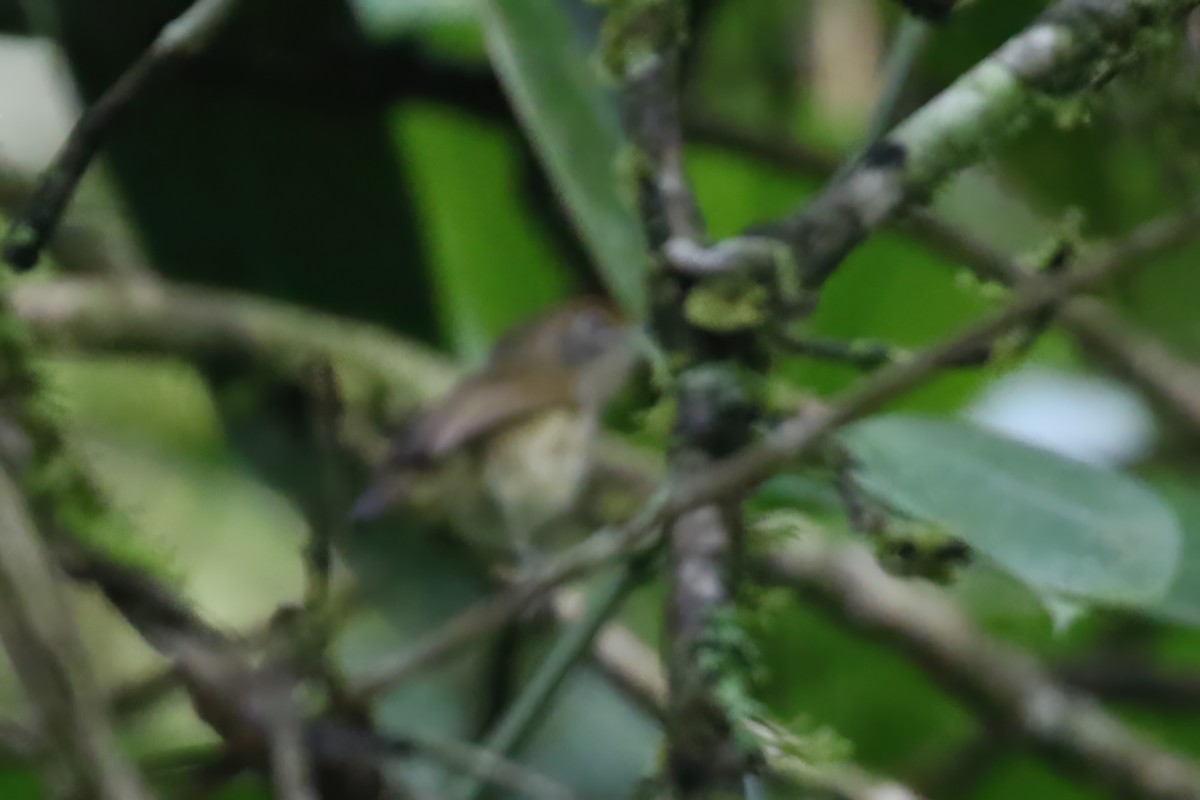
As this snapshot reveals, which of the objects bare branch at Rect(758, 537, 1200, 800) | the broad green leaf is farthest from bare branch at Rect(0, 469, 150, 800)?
the broad green leaf

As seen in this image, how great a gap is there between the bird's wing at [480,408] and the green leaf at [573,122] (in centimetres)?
12

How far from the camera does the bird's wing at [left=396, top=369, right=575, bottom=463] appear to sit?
61cm

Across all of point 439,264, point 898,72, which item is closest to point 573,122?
point 898,72

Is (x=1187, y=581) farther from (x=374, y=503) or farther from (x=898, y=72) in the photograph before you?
(x=374, y=503)

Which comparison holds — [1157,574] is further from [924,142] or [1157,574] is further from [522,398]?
[522,398]

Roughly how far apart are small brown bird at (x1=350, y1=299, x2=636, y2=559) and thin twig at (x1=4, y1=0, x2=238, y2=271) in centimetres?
23

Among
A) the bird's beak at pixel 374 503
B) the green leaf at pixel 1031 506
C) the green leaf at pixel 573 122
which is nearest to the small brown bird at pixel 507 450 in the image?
the bird's beak at pixel 374 503

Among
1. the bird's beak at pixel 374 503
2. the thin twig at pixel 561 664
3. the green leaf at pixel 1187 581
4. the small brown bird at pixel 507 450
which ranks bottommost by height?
the thin twig at pixel 561 664

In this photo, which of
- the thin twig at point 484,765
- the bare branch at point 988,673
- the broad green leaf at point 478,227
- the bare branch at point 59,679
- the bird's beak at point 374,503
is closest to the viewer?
the bare branch at point 59,679

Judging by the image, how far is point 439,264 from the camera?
0.86 m

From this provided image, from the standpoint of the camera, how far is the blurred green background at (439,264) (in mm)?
658

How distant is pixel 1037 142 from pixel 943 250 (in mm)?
163

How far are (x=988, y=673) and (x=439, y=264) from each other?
0.36 metres

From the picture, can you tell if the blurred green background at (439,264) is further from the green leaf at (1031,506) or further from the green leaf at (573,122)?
the green leaf at (1031,506)
